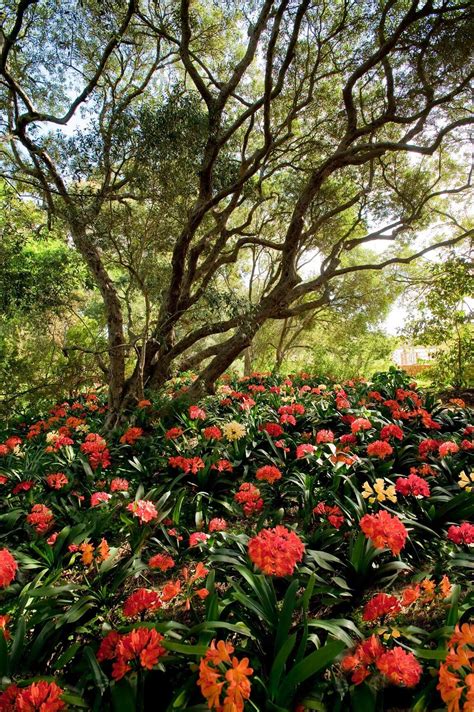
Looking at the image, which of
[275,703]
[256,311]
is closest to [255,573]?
[275,703]

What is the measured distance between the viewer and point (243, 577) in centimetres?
177

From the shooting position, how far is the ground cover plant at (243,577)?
3.77ft

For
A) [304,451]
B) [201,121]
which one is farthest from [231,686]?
[201,121]

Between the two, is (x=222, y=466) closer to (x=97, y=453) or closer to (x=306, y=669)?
(x=97, y=453)

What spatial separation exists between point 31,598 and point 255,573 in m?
1.08

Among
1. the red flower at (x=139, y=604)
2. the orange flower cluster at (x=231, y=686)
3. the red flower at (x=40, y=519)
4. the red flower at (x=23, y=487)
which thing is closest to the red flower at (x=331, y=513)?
the red flower at (x=139, y=604)

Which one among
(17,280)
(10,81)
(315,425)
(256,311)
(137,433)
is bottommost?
(315,425)

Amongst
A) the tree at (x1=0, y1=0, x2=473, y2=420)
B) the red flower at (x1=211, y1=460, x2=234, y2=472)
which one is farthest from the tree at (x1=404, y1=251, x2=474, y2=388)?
the red flower at (x1=211, y1=460, x2=234, y2=472)

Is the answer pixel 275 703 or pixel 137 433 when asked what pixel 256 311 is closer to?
pixel 137 433

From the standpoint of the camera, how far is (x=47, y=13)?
5.50m

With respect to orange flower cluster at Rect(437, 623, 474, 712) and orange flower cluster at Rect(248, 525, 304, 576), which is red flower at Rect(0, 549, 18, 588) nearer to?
orange flower cluster at Rect(248, 525, 304, 576)

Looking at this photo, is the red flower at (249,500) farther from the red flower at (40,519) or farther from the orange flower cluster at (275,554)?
the red flower at (40,519)

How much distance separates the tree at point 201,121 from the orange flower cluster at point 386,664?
338 centimetres

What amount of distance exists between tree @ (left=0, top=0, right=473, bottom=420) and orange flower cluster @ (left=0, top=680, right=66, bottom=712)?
310cm
